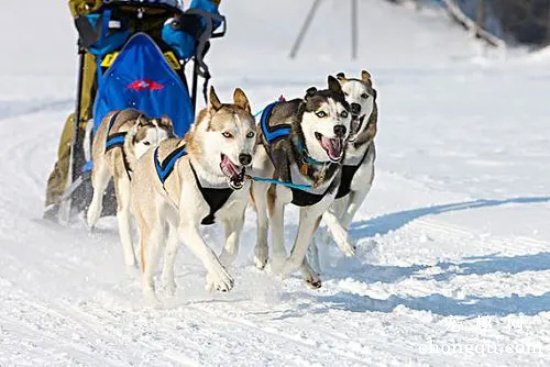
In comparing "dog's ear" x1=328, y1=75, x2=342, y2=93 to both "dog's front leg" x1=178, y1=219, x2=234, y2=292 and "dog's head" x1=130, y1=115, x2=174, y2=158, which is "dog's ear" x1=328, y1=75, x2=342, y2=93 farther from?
"dog's head" x1=130, y1=115, x2=174, y2=158

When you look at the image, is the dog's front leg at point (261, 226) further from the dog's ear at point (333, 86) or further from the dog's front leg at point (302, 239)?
the dog's ear at point (333, 86)

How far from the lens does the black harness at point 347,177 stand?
559 centimetres

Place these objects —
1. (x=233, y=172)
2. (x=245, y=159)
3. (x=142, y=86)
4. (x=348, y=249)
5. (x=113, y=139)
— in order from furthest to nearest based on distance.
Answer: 1. (x=142, y=86)
2. (x=113, y=139)
3. (x=348, y=249)
4. (x=233, y=172)
5. (x=245, y=159)

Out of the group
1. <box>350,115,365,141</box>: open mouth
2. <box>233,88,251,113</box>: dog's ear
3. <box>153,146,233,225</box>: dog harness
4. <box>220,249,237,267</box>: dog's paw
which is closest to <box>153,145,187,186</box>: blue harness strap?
<box>153,146,233,225</box>: dog harness

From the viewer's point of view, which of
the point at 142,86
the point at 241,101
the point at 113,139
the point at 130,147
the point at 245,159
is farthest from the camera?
the point at 142,86

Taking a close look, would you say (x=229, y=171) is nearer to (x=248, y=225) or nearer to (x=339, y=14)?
(x=248, y=225)

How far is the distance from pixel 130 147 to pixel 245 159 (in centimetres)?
153

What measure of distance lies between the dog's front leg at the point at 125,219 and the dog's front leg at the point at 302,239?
105 cm

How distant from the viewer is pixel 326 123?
4.65m

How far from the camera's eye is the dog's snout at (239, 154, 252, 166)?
432cm

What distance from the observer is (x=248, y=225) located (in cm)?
709

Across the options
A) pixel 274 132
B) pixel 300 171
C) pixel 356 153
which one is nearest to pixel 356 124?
pixel 356 153

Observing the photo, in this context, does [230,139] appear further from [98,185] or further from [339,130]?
[98,185]

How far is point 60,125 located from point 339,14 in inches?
865
